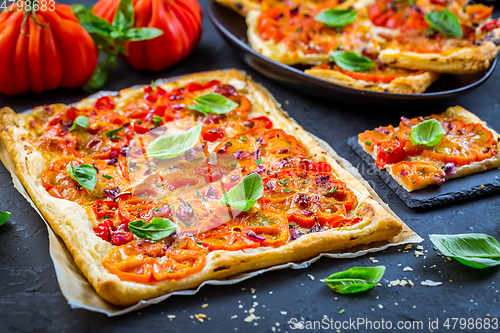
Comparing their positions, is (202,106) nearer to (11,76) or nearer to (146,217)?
(146,217)

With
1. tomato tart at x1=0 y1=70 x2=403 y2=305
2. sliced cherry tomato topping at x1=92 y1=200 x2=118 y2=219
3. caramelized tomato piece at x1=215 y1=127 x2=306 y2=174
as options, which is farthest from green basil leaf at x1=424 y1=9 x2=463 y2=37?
sliced cherry tomato topping at x1=92 y1=200 x2=118 y2=219

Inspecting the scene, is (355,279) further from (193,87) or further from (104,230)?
(193,87)

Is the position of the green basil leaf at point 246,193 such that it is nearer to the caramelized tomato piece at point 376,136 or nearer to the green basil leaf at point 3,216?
the caramelized tomato piece at point 376,136

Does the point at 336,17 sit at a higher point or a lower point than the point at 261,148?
higher

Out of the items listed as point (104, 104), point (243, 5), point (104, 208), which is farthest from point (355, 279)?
point (243, 5)

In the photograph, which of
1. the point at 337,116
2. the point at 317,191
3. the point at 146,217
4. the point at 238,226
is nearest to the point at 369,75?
the point at 337,116

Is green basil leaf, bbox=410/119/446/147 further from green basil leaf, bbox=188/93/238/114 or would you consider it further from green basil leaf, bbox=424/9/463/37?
green basil leaf, bbox=188/93/238/114

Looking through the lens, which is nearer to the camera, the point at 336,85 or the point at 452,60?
the point at 336,85
